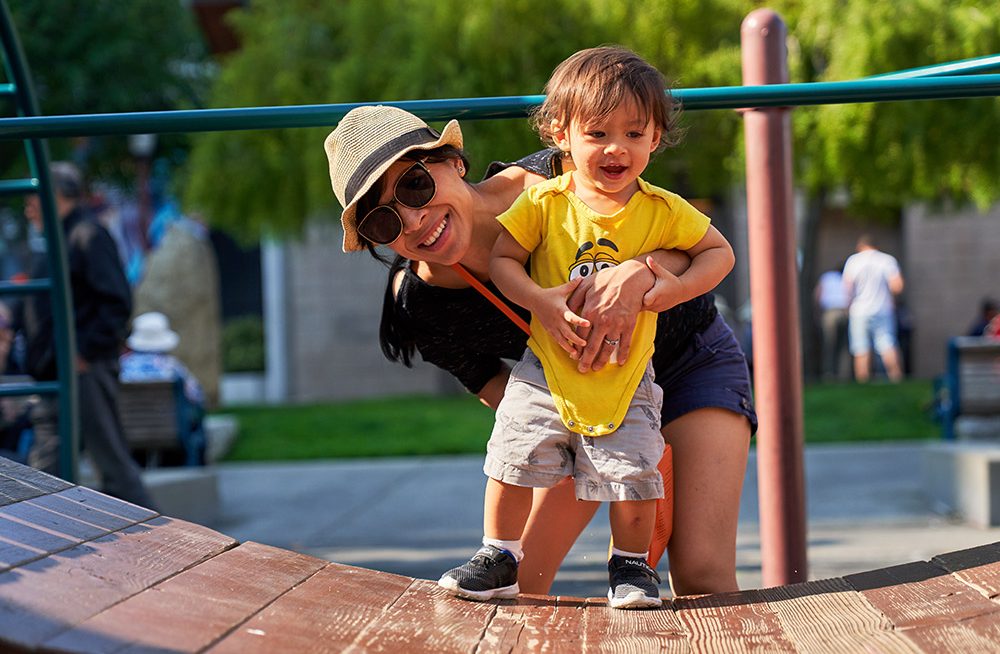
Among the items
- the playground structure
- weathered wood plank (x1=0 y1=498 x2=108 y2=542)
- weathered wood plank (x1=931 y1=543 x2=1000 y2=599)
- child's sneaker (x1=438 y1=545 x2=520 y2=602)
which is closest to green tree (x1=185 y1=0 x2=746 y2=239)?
the playground structure

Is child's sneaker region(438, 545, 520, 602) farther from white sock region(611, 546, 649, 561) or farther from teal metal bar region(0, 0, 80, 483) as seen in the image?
teal metal bar region(0, 0, 80, 483)

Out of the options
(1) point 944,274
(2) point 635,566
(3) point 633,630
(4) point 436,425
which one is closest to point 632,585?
(2) point 635,566

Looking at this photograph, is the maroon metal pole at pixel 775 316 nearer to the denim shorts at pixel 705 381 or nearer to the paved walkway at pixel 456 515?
the denim shorts at pixel 705 381

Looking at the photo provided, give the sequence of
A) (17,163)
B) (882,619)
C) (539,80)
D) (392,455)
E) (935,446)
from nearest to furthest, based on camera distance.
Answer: (882,619) < (935,446) < (392,455) < (539,80) < (17,163)

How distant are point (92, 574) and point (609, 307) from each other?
106cm

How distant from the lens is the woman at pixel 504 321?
8.31ft

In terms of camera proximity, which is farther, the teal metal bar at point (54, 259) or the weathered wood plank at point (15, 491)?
the teal metal bar at point (54, 259)

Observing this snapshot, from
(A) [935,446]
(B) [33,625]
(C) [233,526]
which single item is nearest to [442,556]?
(C) [233,526]

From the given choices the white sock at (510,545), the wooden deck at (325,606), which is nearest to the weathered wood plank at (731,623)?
the wooden deck at (325,606)

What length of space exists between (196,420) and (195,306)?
17.6ft

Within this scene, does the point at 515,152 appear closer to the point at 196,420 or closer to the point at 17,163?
the point at 196,420

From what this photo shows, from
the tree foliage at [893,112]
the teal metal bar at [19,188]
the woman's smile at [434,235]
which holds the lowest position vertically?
the woman's smile at [434,235]

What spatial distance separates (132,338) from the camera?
377 inches

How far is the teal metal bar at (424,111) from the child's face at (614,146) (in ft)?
1.34
